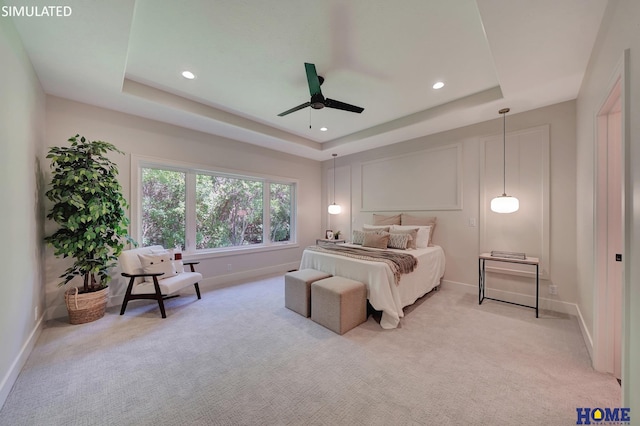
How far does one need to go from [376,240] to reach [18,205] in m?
4.06

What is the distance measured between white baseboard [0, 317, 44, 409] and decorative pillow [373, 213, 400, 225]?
15.7 ft

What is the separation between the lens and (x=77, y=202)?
2.53 metres

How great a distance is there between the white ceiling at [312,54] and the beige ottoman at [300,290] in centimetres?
248

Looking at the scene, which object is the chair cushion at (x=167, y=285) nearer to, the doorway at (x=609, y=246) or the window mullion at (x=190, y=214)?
the window mullion at (x=190, y=214)

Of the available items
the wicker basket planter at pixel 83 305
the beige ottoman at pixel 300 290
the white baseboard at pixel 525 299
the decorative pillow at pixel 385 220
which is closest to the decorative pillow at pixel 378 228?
the decorative pillow at pixel 385 220

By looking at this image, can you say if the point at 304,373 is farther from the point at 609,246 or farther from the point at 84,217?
the point at 84,217

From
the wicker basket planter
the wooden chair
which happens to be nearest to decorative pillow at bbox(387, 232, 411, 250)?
the wooden chair

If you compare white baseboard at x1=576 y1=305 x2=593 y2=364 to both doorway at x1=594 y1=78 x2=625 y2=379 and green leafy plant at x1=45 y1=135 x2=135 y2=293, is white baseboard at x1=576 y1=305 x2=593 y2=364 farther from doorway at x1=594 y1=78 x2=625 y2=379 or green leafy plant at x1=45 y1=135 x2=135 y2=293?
green leafy plant at x1=45 y1=135 x2=135 y2=293

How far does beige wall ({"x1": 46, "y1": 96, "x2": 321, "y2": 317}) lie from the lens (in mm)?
2965

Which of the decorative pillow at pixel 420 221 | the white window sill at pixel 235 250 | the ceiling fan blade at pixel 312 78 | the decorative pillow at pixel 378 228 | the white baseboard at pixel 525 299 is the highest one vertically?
the ceiling fan blade at pixel 312 78

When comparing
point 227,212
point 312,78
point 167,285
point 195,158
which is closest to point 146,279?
point 167,285

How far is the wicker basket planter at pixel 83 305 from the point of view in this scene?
273cm

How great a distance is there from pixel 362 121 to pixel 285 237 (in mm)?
3161

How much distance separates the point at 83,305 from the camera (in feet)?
9.04
